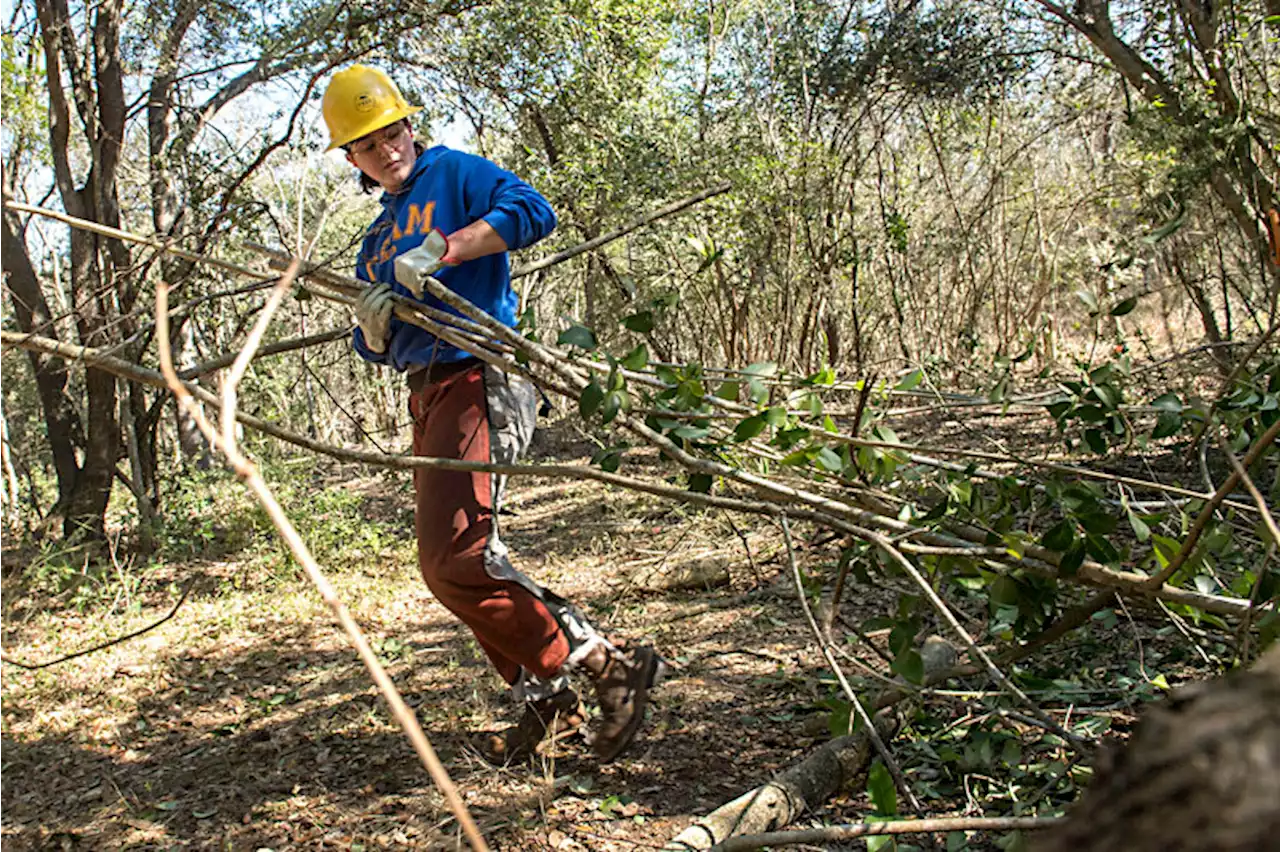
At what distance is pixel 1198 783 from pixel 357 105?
8.52ft

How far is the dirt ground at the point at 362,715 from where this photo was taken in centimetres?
238

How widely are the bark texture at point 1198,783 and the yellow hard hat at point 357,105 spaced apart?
2.52 m

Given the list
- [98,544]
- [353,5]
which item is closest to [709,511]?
[98,544]

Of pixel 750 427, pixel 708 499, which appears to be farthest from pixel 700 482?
pixel 708 499

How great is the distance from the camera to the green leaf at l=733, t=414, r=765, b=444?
182cm

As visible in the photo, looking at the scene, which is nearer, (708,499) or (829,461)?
(708,499)

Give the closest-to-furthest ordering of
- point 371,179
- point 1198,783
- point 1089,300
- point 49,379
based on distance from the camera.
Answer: point 1198,783 → point 1089,300 → point 371,179 → point 49,379

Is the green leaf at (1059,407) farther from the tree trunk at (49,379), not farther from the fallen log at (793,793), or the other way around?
the tree trunk at (49,379)

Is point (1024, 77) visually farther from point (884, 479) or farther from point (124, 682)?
point (124, 682)

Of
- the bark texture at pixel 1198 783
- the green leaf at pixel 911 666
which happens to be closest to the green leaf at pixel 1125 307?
the green leaf at pixel 911 666

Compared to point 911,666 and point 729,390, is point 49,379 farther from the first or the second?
point 911,666

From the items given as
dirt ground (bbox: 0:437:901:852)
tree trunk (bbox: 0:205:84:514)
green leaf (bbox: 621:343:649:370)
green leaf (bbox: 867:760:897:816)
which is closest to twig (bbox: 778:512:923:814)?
green leaf (bbox: 867:760:897:816)

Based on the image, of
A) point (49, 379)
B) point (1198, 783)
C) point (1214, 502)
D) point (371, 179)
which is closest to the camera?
point (1198, 783)

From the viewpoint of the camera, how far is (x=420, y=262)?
2227mm
